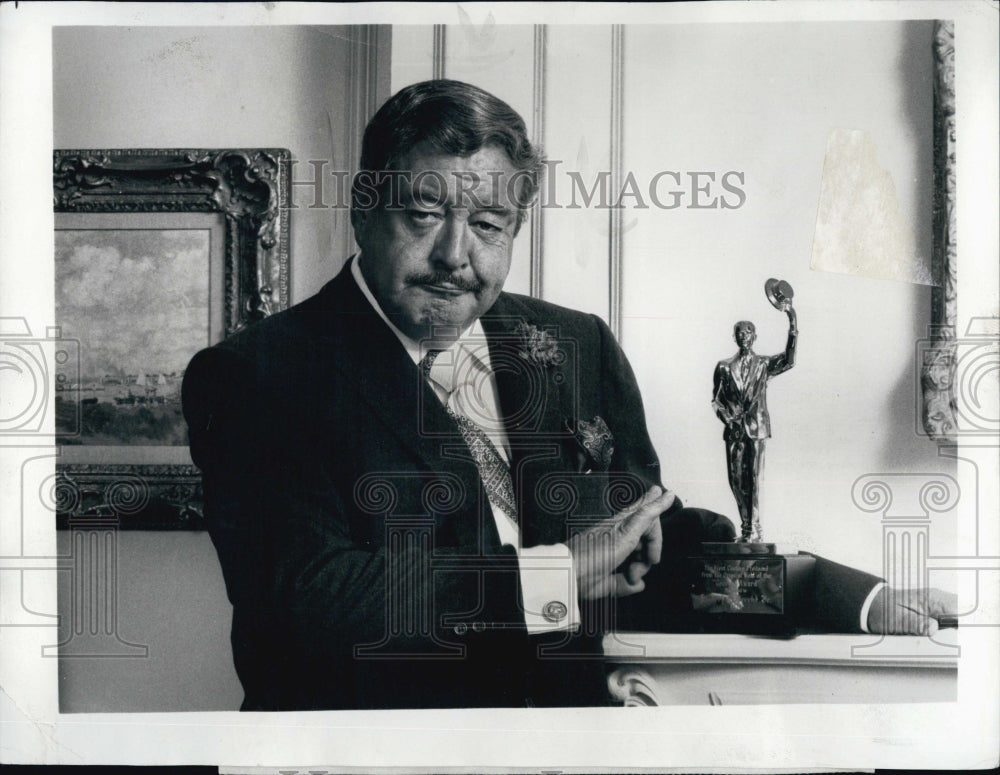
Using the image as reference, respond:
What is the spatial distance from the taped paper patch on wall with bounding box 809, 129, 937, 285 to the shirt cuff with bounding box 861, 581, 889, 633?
0.86 m

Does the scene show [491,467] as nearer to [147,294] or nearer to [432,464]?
[432,464]

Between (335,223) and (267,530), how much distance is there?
33.6 inches

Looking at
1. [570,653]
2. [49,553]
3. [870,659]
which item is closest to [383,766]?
[570,653]

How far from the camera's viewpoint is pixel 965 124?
2473 millimetres

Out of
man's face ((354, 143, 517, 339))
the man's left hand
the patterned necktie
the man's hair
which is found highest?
the man's hair

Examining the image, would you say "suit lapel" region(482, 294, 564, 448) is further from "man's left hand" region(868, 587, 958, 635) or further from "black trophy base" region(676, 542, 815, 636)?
"man's left hand" region(868, 587, 958, 635)

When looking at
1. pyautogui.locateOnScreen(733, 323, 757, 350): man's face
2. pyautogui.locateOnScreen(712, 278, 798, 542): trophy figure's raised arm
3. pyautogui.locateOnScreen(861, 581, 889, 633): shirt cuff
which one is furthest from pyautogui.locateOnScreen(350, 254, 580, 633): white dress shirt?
pyautogui.locateOnScreen(861, 581, 889, 633): shirt cuff

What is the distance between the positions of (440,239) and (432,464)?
2.00 ft

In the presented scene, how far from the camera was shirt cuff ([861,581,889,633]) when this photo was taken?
8.07 ft

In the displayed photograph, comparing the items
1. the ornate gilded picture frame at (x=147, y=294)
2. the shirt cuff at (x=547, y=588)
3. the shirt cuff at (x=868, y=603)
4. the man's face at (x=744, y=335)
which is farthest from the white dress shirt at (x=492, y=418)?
the shirt cuff at (x=868, y=603)

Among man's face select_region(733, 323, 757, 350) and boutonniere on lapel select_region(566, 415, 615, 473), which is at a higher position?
man's face select_region(733, 323, 757, 350)

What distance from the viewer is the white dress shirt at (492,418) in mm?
2416

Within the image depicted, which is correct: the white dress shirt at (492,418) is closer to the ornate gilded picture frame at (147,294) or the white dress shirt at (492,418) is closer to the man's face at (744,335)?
the ornate gilded picture frame at (147,294)

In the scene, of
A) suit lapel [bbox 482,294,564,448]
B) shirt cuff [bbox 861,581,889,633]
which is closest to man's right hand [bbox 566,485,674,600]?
suit lapel [bbox 482,294,564,448]
